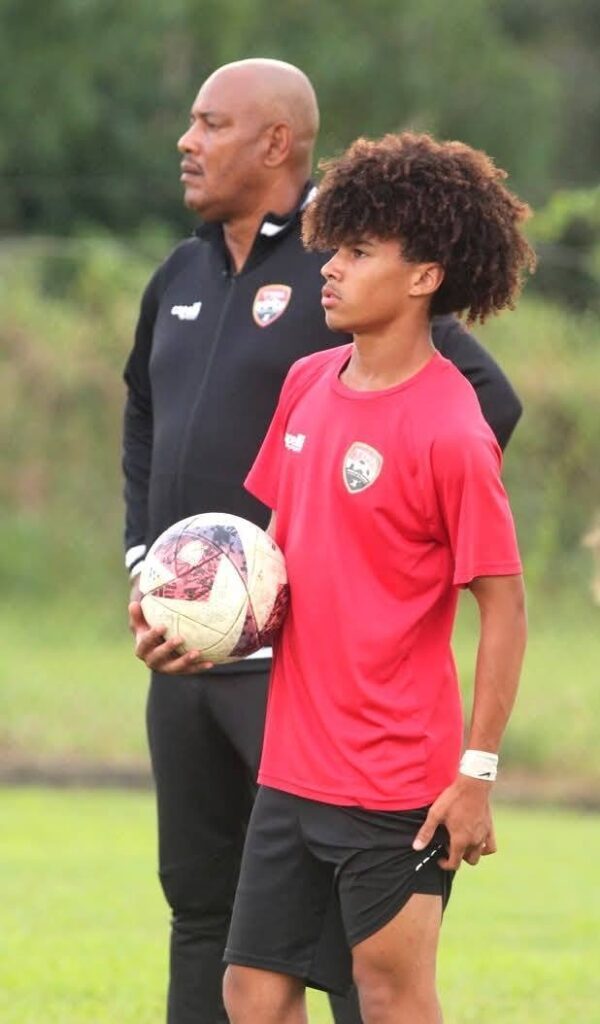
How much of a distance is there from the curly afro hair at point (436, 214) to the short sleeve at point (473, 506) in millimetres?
428

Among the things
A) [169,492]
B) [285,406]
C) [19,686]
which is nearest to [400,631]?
[285,406]

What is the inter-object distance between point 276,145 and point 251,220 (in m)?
0.22

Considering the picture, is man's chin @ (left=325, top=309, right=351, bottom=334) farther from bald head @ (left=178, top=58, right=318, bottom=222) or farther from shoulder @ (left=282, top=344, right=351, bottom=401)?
bald head @ (left=178, top=58, right=318, bottom=222)

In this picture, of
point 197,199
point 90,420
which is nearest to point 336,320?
point 197,199

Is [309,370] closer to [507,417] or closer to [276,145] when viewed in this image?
[507,417]

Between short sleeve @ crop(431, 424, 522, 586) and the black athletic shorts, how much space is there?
1.78 ft

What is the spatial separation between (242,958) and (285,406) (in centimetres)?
123

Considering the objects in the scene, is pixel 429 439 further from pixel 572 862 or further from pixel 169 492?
pixel 572 862

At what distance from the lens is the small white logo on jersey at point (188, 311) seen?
582 cm

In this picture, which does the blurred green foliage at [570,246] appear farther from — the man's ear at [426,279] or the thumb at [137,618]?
the thumb at [137,618]

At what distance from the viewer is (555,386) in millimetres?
22031

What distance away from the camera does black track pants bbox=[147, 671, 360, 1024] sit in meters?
5.60

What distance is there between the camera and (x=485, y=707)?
4.53 m

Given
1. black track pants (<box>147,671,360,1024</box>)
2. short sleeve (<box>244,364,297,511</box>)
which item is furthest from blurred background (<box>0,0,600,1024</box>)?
short sleeve (<box>244,364,297,511</box>)
